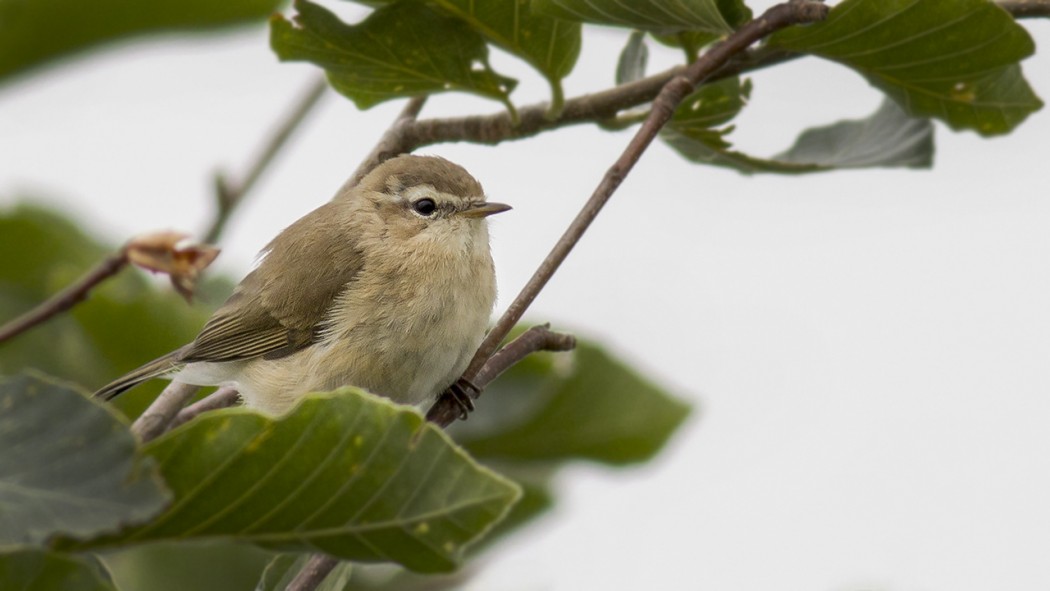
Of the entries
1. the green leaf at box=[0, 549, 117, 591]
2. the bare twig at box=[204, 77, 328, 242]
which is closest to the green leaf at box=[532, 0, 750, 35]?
the bare twig at box=[204, 77, 328, 242]

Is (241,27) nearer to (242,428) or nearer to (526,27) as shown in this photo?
(526,27)

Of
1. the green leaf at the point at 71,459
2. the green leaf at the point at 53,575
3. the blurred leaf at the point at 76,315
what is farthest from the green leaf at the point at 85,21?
the green leaf at the point at 53,575

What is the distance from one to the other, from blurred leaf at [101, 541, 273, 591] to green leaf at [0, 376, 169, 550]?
4.91 ft

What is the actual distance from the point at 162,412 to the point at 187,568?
0.73m

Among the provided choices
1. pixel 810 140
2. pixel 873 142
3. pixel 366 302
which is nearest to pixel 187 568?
pixel 366 302

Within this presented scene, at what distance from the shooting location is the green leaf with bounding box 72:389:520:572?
2062 millimetres

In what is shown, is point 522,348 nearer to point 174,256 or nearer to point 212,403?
point 174,256

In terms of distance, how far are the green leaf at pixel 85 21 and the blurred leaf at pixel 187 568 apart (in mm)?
1597

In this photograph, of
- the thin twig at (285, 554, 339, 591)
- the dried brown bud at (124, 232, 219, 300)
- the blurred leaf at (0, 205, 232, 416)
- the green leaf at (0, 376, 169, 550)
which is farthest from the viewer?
the blurred leaf at (0, 205, 232, 416)

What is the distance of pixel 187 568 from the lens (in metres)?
3.49

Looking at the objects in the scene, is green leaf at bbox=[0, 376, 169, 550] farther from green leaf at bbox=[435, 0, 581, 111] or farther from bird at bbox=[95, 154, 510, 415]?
bird at bbox=[95, 154, 510, 415]

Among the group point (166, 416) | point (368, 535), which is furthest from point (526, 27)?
point (368, 535)

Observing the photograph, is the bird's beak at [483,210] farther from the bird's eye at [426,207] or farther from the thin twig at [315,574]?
the thin twig at [315,574]

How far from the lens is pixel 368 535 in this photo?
2.12 metres
